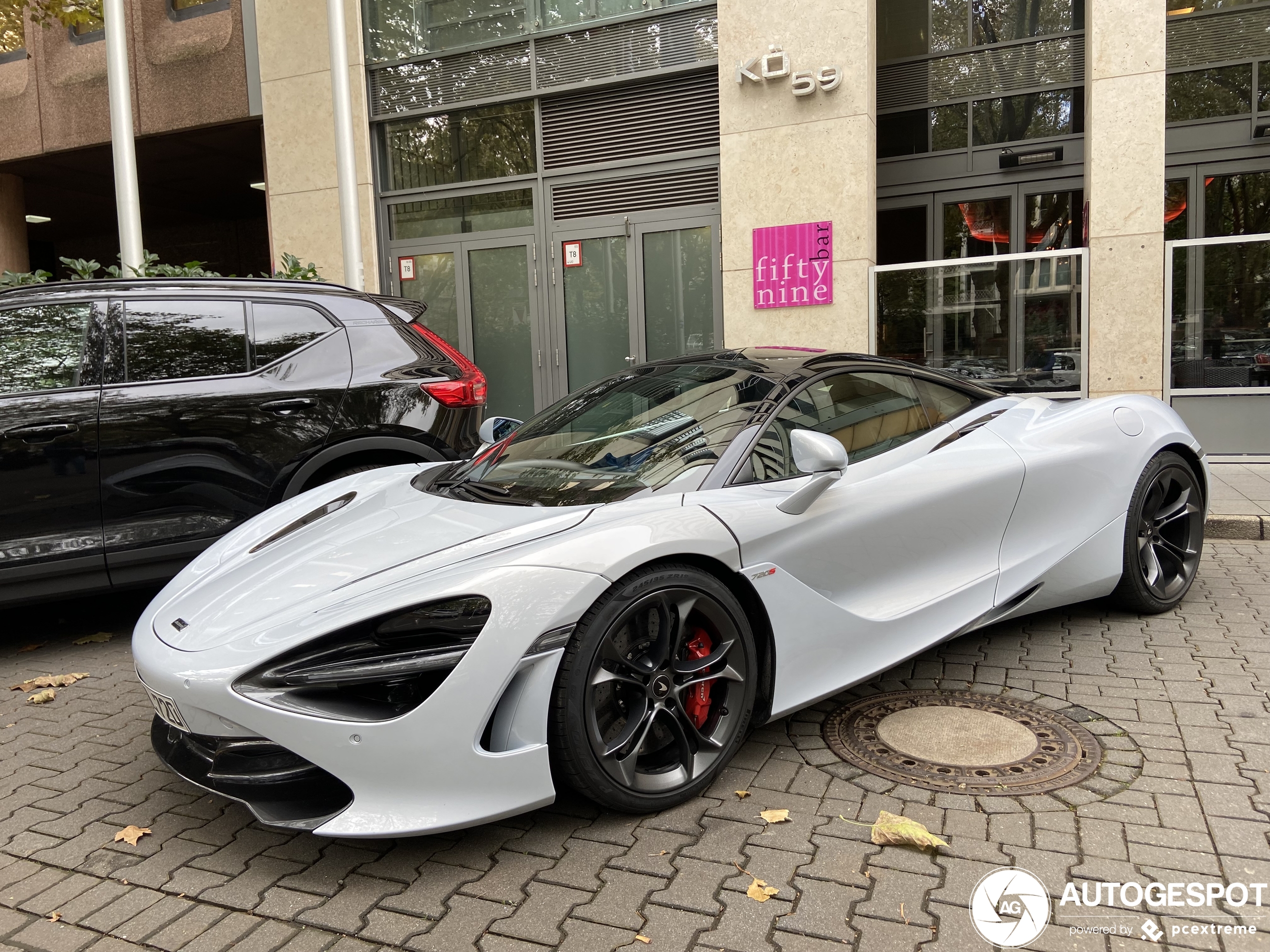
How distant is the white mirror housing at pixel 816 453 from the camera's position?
9.10ft

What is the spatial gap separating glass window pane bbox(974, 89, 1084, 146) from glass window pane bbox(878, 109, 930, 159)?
0.63 meters

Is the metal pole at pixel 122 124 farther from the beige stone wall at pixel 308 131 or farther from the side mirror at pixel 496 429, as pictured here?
the side mirror at pixel 496 429

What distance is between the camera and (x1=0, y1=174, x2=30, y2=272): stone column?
14.8 m

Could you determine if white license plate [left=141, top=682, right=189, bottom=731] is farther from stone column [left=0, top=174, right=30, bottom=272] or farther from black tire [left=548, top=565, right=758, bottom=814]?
stone column [left=0, top=174, right=30, bottom=272]

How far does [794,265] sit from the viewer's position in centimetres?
960

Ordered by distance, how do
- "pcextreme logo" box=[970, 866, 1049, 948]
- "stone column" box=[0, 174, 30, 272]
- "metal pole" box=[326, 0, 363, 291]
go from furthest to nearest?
"stone column" box=[0, 174, 30, 272] < "metal pole" box=[326, 0, 363, 291] < "pcextreme logo" box=[970, 866, 1049, 948]

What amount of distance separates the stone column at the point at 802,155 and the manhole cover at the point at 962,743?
6.60 m

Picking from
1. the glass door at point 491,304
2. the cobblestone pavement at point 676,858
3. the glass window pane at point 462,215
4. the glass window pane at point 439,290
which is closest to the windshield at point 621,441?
the cobblestone pavement at point 676,858

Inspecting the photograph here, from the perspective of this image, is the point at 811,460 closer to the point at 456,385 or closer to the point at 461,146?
the point at 456,385

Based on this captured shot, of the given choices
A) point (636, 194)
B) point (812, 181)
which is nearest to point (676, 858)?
point (812, 181)

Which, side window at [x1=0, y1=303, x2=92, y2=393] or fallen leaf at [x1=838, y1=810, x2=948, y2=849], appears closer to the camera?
fallen leaf at [x1=838, y1=810, x2=948, y2=849]

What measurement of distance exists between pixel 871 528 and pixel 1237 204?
10022 millimetres

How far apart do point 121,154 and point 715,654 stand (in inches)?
354

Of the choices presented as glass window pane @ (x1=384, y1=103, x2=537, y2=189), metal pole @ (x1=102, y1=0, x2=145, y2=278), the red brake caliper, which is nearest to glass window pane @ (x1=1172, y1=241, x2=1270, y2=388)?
glass window pane @ (x1=384, y1=103, x2=537, y2=189)
